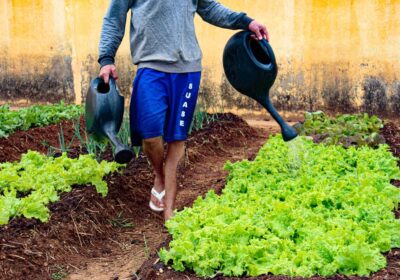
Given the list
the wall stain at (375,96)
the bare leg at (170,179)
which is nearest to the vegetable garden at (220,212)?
the bare leg at (170,179)

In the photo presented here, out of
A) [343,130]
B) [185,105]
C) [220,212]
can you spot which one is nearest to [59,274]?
[220,212]

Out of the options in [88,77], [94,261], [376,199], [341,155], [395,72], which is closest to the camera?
[376,199]

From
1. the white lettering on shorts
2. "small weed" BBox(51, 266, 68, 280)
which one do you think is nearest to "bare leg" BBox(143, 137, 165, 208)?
the white lettering on shorts

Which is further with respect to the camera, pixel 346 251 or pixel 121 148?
pixel 121 148

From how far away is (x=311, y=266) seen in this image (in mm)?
4137

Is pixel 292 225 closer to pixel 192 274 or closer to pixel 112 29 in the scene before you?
pixel 192 274

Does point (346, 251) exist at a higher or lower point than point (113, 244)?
higher

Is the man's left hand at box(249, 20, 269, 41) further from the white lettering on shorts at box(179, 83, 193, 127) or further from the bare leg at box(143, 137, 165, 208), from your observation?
the bare leg at box(143, 137, 165, 208)

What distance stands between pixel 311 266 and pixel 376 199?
1.35 metres

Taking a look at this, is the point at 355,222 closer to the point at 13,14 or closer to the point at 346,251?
the point at 346,251

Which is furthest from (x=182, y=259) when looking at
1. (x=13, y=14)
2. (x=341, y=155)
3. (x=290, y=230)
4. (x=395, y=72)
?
(x=13, y=14)

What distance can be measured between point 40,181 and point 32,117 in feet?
11.7

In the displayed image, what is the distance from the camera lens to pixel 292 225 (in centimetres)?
470

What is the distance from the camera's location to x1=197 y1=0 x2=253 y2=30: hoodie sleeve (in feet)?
21.2
